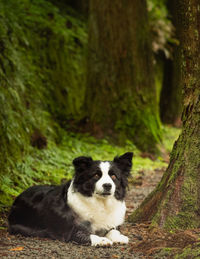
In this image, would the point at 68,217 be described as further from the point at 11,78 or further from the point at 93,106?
the point at 93,106

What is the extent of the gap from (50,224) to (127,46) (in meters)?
8.87

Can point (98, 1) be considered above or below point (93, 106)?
above

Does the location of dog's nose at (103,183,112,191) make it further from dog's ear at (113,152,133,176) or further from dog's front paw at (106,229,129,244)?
dog's front paw at (106,229,129,244)

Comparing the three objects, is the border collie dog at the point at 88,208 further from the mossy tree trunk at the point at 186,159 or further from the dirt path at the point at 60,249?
the mossy tree trunk at the point at 186,159

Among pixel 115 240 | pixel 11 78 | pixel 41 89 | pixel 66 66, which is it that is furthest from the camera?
→ pixel 66 66

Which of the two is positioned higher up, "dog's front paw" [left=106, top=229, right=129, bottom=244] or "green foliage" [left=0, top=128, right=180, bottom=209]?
"green foliage" [left=0, top=128, right=180, bottom=209]

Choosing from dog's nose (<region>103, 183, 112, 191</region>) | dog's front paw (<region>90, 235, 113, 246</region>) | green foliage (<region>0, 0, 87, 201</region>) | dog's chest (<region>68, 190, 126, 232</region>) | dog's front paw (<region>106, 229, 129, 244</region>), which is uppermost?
green foliage (<region>0, 0, 87, 201</region>)

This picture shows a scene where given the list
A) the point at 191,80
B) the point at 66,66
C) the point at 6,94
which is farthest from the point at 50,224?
the point at 66,66

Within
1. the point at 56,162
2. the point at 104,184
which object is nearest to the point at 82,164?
the point at 104,184

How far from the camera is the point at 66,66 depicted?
14789mm

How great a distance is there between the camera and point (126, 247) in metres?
5.14

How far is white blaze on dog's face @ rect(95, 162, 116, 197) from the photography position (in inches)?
209

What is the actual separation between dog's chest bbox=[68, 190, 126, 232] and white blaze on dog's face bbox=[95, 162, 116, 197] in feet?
0.51

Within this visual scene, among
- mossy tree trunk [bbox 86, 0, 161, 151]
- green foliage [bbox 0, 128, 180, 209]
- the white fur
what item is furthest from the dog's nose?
mossy tree trunk [bbox 86, 0, 161, 151]
